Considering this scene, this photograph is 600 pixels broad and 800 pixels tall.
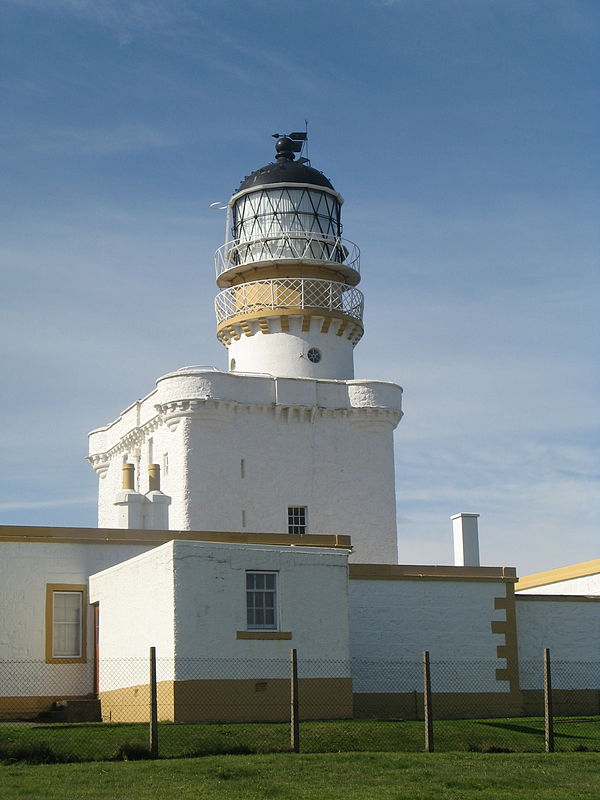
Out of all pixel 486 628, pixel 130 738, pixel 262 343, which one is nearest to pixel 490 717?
pixel 486 628

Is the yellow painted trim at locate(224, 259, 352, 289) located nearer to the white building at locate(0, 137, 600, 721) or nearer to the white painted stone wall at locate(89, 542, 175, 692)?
the white building at locate(0, 137, 600, 721)

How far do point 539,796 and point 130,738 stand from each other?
6.63 m

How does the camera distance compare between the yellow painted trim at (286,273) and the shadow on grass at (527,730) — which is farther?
the yellow painted trim at (286,273)

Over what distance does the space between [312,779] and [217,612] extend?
7.69 meters

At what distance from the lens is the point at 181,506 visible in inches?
1367

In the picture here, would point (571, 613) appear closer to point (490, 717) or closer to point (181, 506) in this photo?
point (490, 717)

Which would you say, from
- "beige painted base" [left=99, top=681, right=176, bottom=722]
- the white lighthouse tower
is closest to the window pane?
"beige painted base" [left=99, top=681, right=176, bottom=722]

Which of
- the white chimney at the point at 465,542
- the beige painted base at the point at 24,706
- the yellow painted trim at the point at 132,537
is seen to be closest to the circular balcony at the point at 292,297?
the white chimney at the point at 465,542

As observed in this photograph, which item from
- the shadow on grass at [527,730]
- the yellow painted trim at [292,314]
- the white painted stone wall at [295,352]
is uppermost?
the yellow painted trim at [292,314]

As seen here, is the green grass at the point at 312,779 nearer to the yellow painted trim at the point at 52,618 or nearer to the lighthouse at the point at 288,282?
the yellow painted trim at the point at 52,618

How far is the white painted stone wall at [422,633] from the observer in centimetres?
2653

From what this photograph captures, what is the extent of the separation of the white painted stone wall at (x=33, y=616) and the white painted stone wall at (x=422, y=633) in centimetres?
584

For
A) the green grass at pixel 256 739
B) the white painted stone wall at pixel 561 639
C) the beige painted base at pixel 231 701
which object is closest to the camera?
the green grass at pixel 256 739

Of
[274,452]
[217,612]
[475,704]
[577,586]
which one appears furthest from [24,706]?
[577,586]
